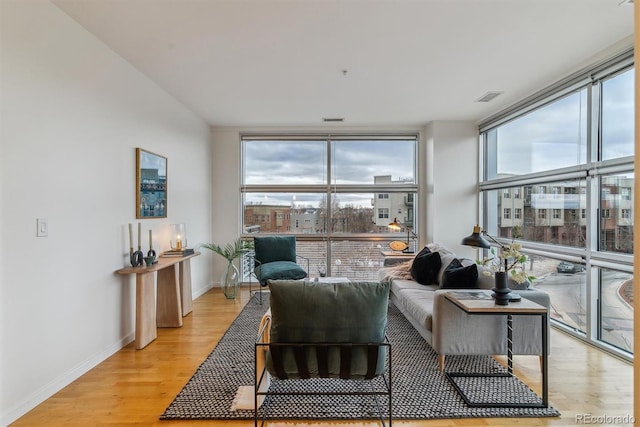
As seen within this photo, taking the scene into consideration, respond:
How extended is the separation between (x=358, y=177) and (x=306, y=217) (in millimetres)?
1186

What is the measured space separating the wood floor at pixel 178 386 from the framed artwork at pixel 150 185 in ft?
4.58

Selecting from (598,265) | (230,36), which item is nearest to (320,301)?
(230,36)

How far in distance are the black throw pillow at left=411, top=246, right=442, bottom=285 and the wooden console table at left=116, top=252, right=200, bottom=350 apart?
2.82 meters

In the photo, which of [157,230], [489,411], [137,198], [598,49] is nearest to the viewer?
[489,411]

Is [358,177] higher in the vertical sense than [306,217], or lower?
higher

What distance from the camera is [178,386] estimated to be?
96.0 inches

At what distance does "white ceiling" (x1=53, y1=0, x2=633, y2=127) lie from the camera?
94.0 inches

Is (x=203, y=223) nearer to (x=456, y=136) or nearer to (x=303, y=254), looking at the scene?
(x=303, y=254)

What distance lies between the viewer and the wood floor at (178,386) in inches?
81.1

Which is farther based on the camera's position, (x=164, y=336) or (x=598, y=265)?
(x=164, y=336)

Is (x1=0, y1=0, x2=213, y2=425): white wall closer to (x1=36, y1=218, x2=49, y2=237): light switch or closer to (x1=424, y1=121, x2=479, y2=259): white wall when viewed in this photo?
(x1=36, y1=218, x2=49, y2=237): light switch

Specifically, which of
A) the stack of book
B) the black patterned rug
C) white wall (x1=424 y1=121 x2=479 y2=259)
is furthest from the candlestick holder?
white wall (x1=424 y1=121 x2=479 y2=259)

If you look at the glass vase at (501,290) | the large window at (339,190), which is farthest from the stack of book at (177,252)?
the glass vase at (501,290)

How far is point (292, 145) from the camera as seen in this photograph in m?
5.80
